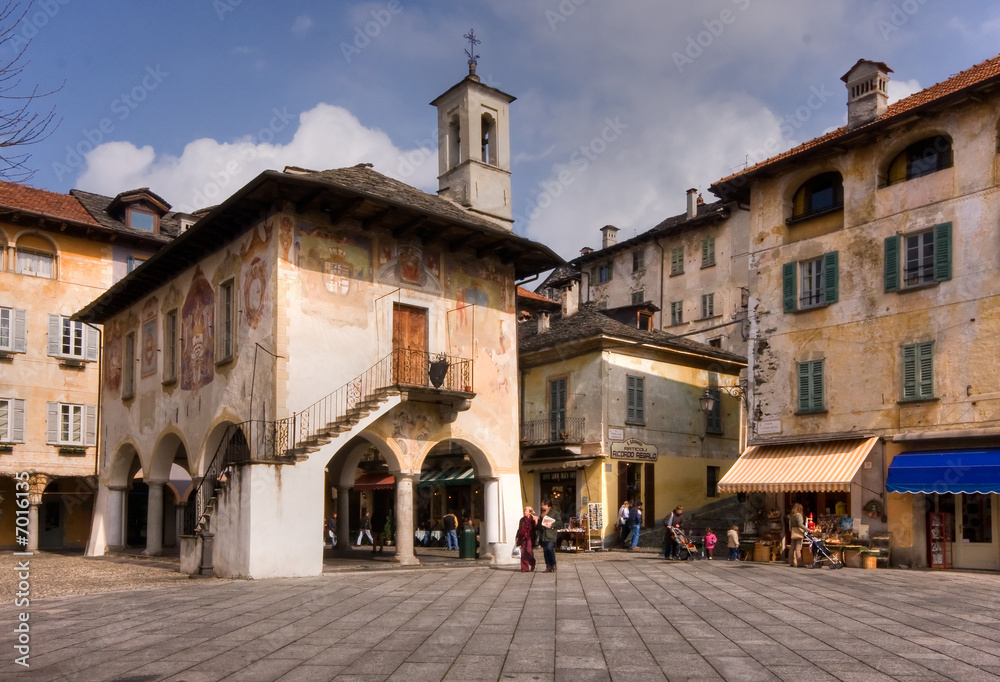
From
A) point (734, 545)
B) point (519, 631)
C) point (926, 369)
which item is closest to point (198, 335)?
point (734, 545)

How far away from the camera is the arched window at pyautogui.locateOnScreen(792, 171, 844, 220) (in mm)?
25359

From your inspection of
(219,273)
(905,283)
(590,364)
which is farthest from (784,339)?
(219,273)

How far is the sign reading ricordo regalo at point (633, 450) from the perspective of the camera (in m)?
32.3

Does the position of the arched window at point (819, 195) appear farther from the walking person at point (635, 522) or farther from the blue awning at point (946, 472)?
the walking person at point (635, 522)

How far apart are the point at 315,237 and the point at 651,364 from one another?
51.3ft

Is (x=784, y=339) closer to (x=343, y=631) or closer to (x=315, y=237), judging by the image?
(x=315, y=237)

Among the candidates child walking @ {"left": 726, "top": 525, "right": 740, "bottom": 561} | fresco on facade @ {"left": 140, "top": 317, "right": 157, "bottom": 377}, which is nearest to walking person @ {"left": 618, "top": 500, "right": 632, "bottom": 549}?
child walking @ {"left": 726, "top": 525, "right": 740, "bottom": 561}

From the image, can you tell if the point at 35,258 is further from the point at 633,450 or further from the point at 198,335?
the point at 633,450

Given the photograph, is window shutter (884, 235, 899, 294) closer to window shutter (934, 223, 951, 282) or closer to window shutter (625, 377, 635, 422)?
window shutter (934, 223, 951, 282)

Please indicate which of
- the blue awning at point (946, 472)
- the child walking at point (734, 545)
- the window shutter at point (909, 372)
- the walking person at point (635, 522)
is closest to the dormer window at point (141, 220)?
the walking person at point (635, 522)

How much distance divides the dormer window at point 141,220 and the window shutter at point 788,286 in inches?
1029

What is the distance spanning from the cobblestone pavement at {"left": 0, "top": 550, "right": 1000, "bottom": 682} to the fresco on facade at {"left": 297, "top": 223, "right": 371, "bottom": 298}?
23.4ft

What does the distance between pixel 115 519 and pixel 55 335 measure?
938cm

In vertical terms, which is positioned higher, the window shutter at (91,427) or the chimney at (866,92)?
the chimney at (866,92)
